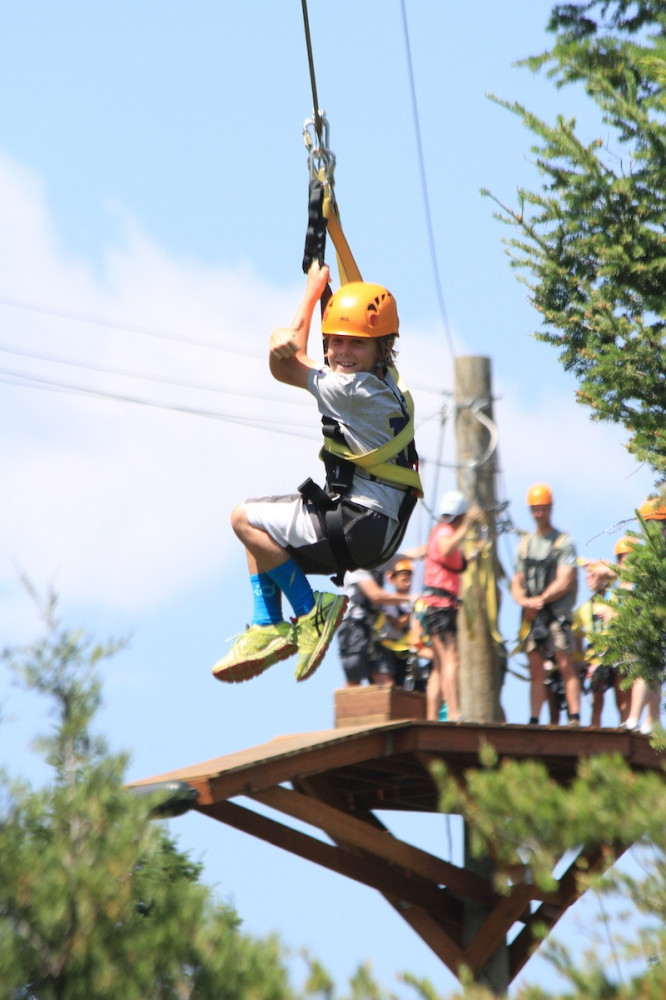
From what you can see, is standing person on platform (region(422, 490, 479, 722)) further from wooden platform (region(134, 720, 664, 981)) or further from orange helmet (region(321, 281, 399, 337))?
orange helmet (region(321, 281, 399, 337))

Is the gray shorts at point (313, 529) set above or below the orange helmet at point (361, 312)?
below

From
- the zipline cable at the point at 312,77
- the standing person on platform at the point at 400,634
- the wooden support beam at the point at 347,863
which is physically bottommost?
the wooden support beam at the point at 347,863

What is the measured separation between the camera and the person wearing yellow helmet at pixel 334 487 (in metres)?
7.44

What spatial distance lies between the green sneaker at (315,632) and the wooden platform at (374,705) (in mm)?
3247

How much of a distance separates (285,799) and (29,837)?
17.5 feet

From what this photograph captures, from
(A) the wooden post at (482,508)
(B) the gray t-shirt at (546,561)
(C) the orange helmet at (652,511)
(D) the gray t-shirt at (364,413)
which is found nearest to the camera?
(D) the gray t-shirt at (364,413)

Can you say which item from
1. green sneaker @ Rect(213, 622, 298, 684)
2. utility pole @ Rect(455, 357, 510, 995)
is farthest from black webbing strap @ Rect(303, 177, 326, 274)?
utility pole @ Rect(455, 357, 510, 995)

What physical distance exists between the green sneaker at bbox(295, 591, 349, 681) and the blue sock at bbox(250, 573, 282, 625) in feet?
0.41

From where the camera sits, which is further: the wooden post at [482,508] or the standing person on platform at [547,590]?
the wooden post at [482,508]

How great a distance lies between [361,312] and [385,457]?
2.21 ft

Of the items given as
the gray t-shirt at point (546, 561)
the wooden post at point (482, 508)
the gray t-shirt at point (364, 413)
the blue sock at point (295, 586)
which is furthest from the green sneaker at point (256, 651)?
the wooden post at point (482, 508)

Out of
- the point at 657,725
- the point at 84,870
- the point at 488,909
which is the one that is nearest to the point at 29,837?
the point at 84,870

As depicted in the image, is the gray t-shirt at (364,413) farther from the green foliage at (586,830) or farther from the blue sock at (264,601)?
the green foliage at (586,830)

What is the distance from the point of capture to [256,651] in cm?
769
